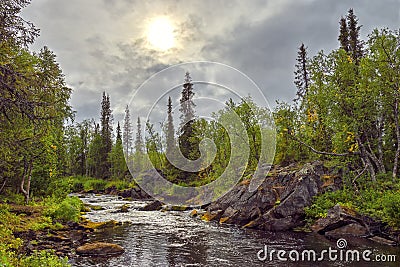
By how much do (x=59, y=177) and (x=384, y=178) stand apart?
90.5 ft

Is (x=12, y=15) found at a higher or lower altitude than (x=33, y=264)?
higher

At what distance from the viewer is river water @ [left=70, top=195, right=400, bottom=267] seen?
45.2ft

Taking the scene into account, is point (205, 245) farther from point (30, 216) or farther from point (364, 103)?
point (364, 103)

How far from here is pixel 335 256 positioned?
14328mm

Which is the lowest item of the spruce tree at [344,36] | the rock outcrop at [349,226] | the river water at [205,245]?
the river water at [205,245]

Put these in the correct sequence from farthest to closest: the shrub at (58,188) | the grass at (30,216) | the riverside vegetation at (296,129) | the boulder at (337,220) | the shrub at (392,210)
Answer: the shrub at (58,188), the boulder at (337,220), the shrub at (392,210), the grass at (30,216), the riverside vegetation at (296,129)

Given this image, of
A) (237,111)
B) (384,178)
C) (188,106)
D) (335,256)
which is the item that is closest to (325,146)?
(384,178)

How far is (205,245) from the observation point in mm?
17422

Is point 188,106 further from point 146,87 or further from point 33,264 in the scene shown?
point 33,264

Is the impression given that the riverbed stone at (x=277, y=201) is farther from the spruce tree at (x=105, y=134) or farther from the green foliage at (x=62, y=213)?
the spruce tree at (x=105, y=134)

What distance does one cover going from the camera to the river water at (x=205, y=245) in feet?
45.2

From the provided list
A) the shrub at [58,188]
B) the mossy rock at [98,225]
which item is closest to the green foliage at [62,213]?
the mossy rock at [98,225]

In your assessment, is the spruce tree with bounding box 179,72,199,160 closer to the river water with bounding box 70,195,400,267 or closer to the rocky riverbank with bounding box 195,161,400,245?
the rocky riverbank with bounding box 195,161,400,245

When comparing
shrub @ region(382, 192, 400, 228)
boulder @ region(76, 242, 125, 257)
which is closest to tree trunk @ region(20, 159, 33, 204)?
boulder @ region(76, 242, 125, 257)
